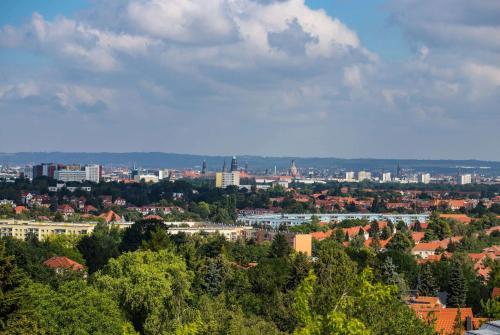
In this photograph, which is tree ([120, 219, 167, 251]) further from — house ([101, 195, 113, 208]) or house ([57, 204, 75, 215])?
house ([101, 195, 113, 208])

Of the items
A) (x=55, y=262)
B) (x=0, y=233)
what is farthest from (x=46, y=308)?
(x=0, y=233)

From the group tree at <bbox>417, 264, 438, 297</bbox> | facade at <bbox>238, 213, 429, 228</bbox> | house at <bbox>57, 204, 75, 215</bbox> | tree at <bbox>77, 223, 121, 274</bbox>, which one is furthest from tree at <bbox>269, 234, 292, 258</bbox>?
house at <bbox>57, 204, 75, 215</bbox>

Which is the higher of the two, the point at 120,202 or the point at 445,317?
the point at 445,317

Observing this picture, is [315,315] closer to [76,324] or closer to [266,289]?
[76,324]

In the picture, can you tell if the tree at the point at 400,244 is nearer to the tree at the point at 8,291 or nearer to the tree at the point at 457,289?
the tree at the point at 457,289

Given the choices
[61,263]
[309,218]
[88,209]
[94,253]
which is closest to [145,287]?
[61,263]

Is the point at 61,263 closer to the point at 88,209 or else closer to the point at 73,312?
the point at 73,312
